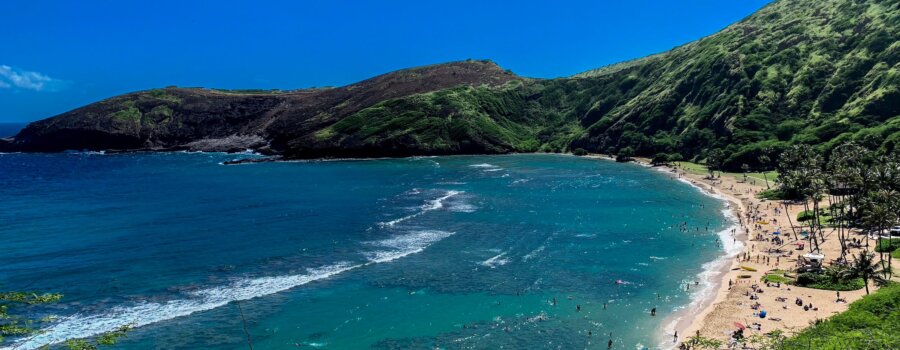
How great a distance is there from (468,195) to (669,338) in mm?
71820

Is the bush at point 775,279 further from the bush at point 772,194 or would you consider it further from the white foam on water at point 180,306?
the bush at point 772,194

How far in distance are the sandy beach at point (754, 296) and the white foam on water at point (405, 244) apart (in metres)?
33.6

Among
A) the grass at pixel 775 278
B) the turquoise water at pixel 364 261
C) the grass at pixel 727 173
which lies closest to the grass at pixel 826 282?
the grass at pixel 775 278

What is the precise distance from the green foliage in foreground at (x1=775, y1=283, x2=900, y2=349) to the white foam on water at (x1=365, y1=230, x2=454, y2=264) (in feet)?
142

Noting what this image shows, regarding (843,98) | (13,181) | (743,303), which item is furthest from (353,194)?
(843,98)

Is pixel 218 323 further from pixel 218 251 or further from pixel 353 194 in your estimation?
pixel 353 194

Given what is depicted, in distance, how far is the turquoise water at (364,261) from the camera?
48.2 meters

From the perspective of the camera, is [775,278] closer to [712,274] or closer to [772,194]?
[712,274]

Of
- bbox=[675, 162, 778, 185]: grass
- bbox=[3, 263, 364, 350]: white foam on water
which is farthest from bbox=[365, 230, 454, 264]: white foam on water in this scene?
bbox=[675, 162, 778, 185]: grass

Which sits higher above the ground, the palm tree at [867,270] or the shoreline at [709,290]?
the palm tree at [867,270]

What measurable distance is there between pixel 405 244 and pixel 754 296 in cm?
4193

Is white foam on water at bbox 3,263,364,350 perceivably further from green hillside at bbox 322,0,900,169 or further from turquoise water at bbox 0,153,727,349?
green hillside at bbox 322,0,900,169

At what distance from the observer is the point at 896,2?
179 meters

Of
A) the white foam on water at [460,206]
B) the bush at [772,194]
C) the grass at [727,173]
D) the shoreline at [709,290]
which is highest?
the grass at [727,173]
